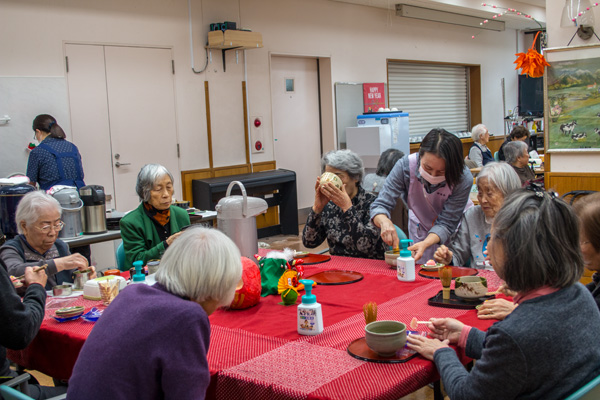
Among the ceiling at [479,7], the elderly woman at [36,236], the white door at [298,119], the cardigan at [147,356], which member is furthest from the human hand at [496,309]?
the ceiling at [479,7]

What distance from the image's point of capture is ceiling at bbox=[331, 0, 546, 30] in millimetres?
9648

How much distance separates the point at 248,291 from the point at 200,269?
887 millimetres

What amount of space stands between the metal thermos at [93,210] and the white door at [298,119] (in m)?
4.04

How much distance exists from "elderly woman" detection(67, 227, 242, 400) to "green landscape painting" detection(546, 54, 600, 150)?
4.17 m

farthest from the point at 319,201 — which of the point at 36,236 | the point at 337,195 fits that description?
the point at 36,236

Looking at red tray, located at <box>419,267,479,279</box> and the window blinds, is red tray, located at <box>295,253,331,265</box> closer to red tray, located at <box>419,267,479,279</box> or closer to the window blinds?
red tray, located at <box>419,267,479,279</box>

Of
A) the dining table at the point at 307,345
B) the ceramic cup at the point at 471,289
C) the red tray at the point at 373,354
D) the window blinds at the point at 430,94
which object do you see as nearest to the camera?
the dining table at the point at 307,345

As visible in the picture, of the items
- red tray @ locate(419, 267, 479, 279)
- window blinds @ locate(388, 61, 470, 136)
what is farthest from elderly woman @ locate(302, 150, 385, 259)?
window blinds @ locate(388, 61, 470, 136)

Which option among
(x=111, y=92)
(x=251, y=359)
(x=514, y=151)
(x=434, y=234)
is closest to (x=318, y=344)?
(x=251, y=359)

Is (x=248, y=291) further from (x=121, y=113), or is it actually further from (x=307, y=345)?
(x=121, y=113)

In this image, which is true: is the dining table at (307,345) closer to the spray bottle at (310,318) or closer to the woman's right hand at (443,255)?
the spray bottle at (310,318)

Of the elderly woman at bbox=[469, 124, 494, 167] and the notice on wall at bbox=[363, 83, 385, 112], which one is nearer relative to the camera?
the elderly woman at bbox=[469, 124, 494, 167]

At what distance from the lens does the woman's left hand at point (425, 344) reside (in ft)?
5.98

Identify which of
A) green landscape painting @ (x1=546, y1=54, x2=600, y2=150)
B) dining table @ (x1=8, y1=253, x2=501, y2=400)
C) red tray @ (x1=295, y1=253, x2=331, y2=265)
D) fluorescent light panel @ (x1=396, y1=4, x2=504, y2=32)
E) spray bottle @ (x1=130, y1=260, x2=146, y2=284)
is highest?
fluorescent light panel @ (x1=396, y1=4, x2=504, y2=32)
